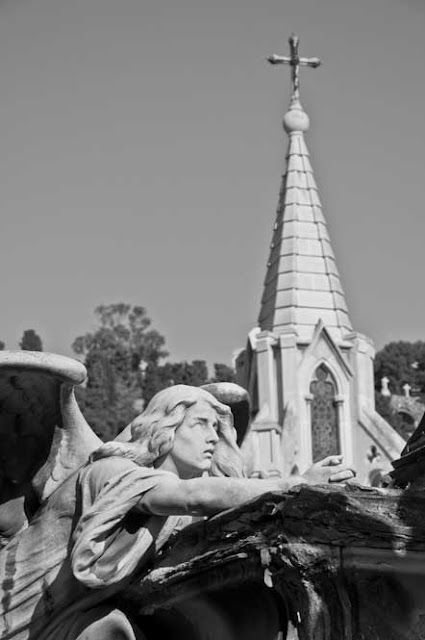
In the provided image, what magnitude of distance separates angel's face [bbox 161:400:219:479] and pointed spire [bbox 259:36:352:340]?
4584 cm

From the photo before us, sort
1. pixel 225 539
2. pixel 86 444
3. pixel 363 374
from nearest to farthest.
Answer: pixel 225 539, pixel 86 444, pixel 363 374

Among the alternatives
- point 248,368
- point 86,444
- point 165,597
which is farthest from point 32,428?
point 248,368

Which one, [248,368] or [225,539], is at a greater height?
[248,368]

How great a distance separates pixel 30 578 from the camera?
6328 millimetres

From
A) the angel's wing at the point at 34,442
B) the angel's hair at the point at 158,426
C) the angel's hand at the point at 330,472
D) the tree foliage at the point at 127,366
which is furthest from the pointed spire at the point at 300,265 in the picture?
the angel's hand at the point at 330,472

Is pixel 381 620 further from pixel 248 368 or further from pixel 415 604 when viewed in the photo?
pixel 248 368

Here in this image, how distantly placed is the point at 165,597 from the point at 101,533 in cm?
32

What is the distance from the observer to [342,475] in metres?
5.79

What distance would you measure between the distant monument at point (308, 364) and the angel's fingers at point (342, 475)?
43009 millimetres

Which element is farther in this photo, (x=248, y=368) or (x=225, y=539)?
(x=248, y=368)

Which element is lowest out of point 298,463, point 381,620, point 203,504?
point 381,620

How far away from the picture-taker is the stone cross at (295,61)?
57581mm

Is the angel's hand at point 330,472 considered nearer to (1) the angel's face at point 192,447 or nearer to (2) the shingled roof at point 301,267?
(1) the angel's face at point 192,447

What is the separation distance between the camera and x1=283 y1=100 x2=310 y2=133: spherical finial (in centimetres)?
5838
